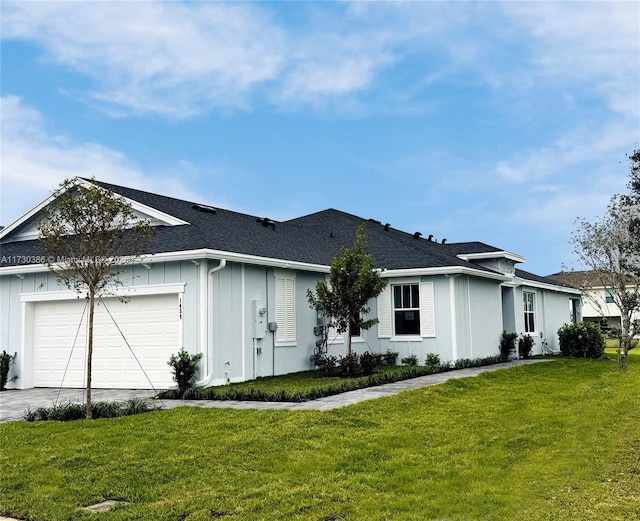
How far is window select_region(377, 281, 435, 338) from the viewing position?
1797 centimetres

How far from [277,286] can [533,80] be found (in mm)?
8049

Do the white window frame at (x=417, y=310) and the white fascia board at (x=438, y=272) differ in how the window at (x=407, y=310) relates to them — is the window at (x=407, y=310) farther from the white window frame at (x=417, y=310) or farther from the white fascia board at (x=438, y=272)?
the white fascia board at (x=438, y=272)

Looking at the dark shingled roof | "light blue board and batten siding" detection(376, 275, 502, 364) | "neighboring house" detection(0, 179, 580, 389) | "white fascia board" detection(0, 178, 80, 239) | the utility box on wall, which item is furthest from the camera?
the dark shingled roof

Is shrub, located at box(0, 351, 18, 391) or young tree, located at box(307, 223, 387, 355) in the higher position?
young tree, located at box(307, 223, 387, 355)

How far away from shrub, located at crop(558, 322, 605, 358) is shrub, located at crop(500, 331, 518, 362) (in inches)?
163

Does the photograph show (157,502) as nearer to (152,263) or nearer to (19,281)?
(152,263)

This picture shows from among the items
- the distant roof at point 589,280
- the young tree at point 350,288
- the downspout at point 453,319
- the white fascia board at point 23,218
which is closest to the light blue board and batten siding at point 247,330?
the young tree at point 350,288

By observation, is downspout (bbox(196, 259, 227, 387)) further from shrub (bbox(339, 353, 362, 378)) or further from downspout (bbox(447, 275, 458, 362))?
downspout (bbox(447, 275, 458, 362))

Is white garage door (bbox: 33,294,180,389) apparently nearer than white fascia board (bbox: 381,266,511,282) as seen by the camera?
Yes

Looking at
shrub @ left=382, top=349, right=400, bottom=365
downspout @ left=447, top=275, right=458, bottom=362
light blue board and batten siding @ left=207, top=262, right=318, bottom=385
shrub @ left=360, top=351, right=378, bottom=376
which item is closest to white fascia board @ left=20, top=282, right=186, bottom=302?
light blue board and batten siding @ left=207, top=262, right=318, bottom=385

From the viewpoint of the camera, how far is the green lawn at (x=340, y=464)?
18.6 feet

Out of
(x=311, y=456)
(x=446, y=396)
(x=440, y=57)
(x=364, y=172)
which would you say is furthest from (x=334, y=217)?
(x=311, y=456)

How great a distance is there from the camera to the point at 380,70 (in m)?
15.0

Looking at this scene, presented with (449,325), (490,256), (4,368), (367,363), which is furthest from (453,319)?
(4,368)
